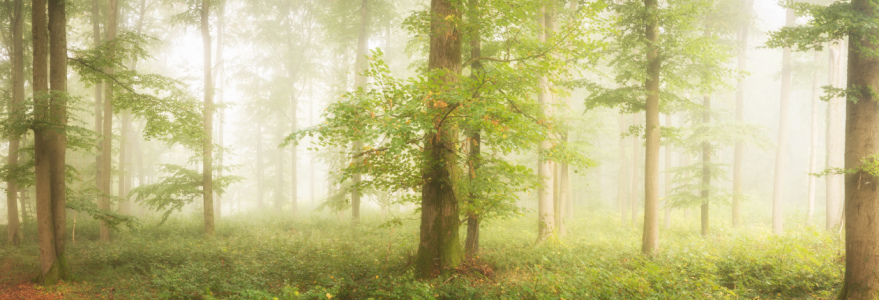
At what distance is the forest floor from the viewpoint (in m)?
5.99

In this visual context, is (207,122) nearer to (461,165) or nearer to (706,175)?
(461,165)

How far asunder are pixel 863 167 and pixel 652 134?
13.1 ft

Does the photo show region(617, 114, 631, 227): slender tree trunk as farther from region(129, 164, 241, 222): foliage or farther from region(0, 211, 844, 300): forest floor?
region(129, 164, 241, 222): foliage

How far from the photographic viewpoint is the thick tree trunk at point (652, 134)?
960 centimetres

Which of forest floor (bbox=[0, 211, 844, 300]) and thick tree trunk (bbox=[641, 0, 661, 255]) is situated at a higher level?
thick tree trunk (bbox=[641, 0, 661, 255])

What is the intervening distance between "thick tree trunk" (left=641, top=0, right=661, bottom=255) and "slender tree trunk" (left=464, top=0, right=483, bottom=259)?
454 centimetres

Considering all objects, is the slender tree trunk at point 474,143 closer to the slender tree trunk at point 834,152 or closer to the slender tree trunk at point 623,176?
the slender tree trunk at point 623,176

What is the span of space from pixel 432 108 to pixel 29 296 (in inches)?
340

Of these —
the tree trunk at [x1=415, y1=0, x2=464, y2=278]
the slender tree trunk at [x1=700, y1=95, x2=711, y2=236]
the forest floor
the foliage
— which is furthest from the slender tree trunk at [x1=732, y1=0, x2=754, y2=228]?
the foliage

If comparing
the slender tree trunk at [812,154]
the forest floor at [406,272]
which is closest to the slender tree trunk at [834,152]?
the slender tree trunk at [812,154]

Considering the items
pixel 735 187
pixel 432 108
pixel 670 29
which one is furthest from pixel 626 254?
pixel 735 187

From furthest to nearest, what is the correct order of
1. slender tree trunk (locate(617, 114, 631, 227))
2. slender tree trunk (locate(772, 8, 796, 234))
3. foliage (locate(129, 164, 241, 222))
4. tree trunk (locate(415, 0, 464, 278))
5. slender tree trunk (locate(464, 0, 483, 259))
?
1. slender tree trunk (locate(617, 114, 631, 227))
2. slender tree trunk (locate(772, 8, 796, 234))
3. foliage (locate(129, 164, 241, 222))
4. slender tree trunk (locate(464, 0, 483, 259))
5. tree trunk (locate(415, 0, 464, 278))

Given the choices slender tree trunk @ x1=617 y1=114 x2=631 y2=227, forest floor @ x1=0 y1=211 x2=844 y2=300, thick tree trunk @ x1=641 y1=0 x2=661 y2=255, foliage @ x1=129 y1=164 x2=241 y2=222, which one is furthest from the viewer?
slender tree trunk @ x1=617 y1=114 x2=631 y2=227

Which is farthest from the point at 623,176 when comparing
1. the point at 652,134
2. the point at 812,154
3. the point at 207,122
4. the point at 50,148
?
the point at 50,148
